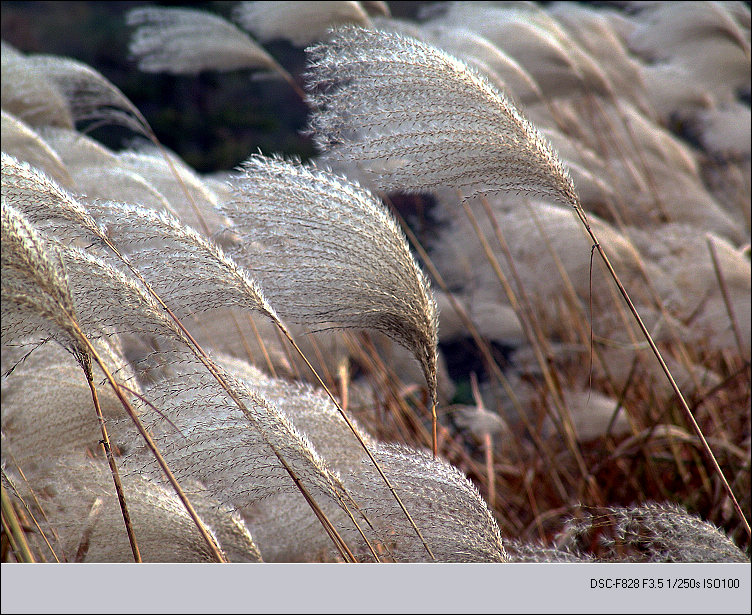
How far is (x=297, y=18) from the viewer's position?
1.92 metres

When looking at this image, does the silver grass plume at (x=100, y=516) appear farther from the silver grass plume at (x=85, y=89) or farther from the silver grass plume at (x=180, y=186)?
the silver grass plume at (x=85, y=89)

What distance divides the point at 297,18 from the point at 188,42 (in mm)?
480

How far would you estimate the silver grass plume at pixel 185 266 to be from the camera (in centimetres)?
87

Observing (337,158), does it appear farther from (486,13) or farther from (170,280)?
(486,13)

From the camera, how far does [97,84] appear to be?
2051 millimetres

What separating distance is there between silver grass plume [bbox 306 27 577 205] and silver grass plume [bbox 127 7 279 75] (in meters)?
1.32

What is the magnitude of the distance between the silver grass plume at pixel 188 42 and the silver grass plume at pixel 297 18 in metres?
0.09

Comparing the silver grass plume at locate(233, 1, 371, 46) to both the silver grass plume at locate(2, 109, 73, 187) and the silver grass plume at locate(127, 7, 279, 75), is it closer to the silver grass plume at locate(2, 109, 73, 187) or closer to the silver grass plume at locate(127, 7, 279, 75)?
the silver grass plume at locate(127, 7, 279, 75)

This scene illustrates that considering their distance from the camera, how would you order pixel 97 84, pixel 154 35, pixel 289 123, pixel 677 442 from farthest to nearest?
pixel 289 123, pixel 154 35, pixel 97 84, pixel 677 442

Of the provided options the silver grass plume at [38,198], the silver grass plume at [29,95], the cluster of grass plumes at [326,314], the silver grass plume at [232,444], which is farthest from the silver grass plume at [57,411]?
the silver grass plume at [29,95]

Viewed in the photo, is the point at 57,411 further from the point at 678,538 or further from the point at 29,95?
the point at 29,95

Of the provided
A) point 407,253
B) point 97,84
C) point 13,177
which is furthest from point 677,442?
point 97,84

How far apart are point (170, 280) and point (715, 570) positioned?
2.55 feet

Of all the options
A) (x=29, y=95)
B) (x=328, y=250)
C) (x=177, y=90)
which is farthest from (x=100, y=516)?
(x=177, y=90)
